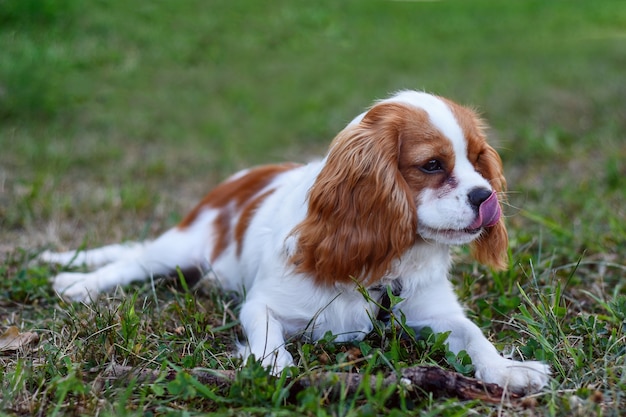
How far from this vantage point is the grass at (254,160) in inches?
87.6

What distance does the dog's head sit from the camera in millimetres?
2516

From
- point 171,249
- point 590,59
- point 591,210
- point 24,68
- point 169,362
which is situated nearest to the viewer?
point 169,362

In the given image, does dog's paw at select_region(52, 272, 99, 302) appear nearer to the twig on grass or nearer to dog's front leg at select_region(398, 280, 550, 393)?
the twig on grass

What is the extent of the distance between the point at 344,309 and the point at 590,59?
9360mm

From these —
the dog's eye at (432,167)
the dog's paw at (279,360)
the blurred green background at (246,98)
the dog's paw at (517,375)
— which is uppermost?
the dog's eye at (432,167)

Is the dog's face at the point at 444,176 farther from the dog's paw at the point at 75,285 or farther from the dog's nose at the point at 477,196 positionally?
the dog's paw at the point at 75,285

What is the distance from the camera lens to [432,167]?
258 cm

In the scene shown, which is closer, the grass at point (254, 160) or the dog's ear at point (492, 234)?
the grass at point (254, 160)

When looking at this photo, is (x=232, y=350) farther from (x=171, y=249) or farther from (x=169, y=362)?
(x=171, y=249)

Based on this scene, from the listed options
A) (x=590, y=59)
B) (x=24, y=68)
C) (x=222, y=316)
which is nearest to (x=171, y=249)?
(x=222, y=316)

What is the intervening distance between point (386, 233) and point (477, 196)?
1.13ft

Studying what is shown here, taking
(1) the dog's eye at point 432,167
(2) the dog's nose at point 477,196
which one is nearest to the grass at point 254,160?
(2) the dog's nose at point 477,196

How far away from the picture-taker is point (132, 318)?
2512 millimetres

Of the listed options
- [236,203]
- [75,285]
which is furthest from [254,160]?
[75,285]
